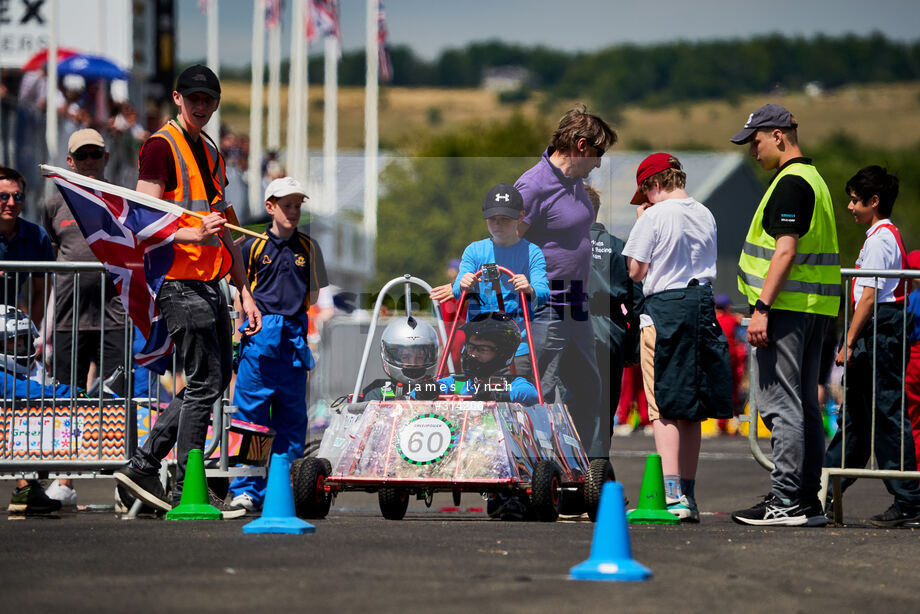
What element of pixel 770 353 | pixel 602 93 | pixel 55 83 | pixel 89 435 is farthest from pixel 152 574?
pixel 602 93

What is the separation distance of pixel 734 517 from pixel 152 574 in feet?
12.5

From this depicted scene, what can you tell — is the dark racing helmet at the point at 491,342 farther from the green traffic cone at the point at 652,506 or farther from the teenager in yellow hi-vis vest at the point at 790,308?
the teenager in yellow hi-vis vest at the point at 790,308

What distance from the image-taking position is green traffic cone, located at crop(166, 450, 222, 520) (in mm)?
7898

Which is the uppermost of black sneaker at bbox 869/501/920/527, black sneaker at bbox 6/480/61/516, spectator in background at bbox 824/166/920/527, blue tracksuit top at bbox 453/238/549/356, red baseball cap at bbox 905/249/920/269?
red baseball cap at bbox 905/249/920/269

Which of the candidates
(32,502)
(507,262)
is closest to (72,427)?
(32,502)

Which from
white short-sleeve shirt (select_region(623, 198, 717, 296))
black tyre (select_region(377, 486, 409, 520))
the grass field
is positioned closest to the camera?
black tyre (select_region(377, 486, 409, 520))

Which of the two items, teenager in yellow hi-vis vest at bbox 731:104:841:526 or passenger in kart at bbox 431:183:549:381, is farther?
passenger in kart at bbox 431:183:549:381

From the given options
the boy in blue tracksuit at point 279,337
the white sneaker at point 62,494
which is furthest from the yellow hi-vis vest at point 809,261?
the white sneaker at point 62,494

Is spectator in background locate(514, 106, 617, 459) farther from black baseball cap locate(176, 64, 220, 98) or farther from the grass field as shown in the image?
the grass field

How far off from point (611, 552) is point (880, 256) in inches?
182

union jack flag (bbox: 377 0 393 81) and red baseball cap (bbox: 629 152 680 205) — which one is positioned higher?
union jack flag (bbox: 377 0 393 81)

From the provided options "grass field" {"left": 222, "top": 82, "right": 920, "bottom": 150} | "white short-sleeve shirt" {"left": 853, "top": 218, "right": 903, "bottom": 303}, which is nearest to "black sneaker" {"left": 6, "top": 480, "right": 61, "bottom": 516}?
"white short-sleeve shirt" {"left": 853, "top": 218, "right": 903, "bottom": 303}

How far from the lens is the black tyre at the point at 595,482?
8695 mm

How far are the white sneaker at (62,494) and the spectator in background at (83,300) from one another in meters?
0.68
